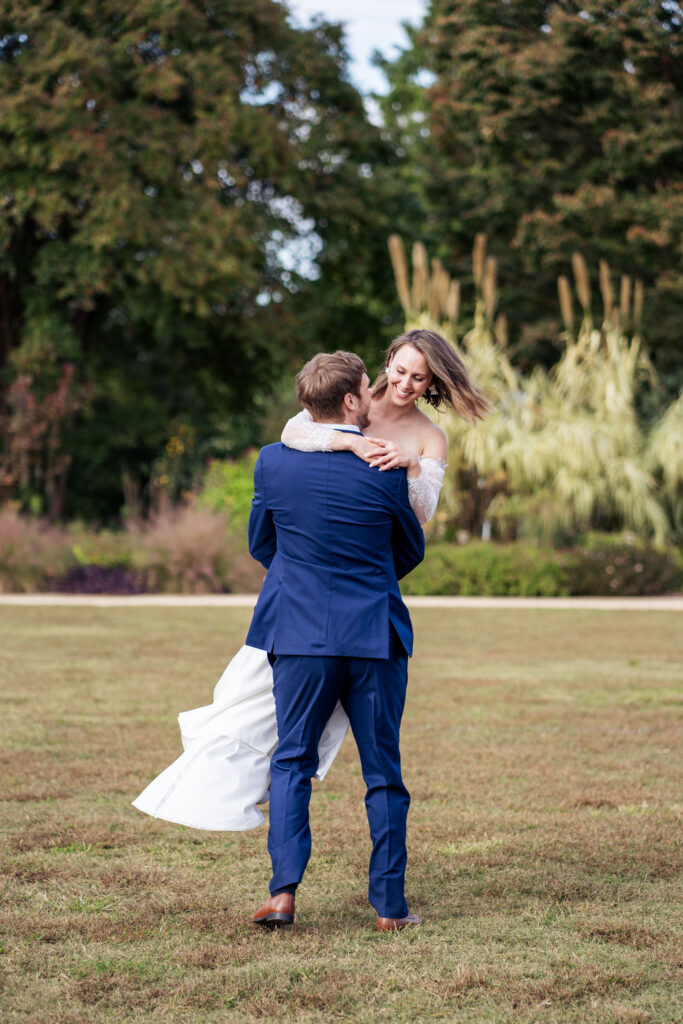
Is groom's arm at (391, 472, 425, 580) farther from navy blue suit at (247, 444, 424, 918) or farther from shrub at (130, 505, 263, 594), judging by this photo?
shrub at (130, 505, 263, 594)

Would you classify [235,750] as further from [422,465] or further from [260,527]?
[422,465]

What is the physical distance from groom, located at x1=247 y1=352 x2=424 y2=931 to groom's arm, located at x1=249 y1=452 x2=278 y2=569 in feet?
0.05

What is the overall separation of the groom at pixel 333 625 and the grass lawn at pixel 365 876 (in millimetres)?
304

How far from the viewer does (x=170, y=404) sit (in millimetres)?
28031

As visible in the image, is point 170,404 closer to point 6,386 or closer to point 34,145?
point 6,386

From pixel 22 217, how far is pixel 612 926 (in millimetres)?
19652

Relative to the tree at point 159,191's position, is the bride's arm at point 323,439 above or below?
below

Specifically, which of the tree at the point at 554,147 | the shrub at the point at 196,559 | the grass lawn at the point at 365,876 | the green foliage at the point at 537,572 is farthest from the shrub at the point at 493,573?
the tree at the point at 554,147

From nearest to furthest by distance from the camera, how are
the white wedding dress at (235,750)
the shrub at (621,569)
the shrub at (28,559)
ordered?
the white wedding dress at (235,750) < the shrub at (621,569) < the shrub at (28,559)

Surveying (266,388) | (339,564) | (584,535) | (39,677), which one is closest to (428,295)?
(584,535)

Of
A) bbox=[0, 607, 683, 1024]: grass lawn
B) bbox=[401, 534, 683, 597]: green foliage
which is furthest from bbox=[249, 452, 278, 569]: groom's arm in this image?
bbox=[401, 534, 683, 597]: green foliage

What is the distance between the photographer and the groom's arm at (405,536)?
12.4ft

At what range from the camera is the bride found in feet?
12.9

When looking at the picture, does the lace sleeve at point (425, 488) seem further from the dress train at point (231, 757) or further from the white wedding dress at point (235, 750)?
the dress train at point (231, 757)
